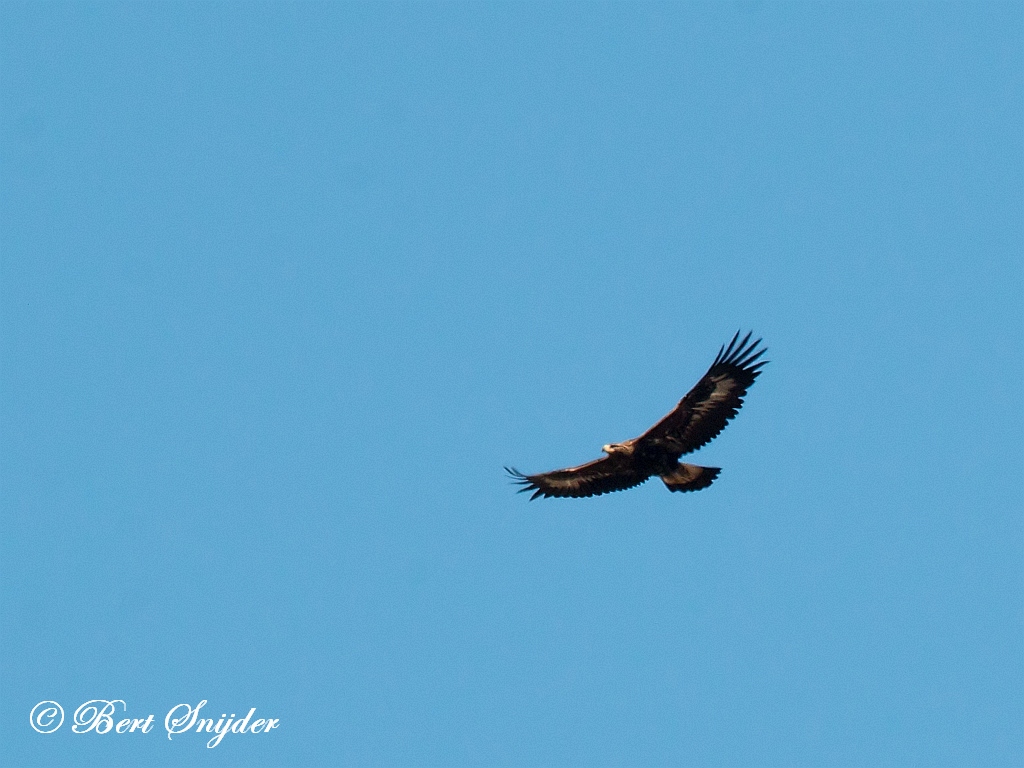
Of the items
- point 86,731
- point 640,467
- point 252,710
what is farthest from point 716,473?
point 86,731

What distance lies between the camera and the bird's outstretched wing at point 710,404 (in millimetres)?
20469

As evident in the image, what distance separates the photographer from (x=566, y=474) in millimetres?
22078

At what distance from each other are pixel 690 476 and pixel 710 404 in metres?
1.27

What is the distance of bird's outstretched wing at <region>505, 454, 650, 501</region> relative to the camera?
71.6 feet

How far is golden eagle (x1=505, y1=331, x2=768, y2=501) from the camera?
2055 centimetres

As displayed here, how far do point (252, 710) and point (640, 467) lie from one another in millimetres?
7209

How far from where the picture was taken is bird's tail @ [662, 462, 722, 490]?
21.2m

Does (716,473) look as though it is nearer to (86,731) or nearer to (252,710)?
(252,710)

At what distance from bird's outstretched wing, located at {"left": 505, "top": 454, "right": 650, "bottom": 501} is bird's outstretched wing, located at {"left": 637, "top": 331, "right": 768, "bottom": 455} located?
0.96 m

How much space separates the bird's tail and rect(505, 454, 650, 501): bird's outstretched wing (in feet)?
1.87

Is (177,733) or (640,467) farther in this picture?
(640,467)

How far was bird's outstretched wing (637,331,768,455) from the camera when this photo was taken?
67.2ft

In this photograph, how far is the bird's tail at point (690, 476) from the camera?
69.6 ft

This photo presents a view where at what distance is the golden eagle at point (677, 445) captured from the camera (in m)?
20.5
